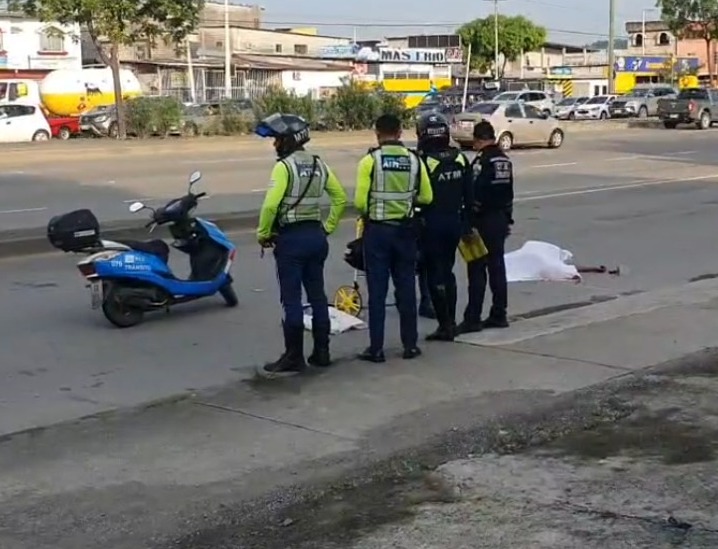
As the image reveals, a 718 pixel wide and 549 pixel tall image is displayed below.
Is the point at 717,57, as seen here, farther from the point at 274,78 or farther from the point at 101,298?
the point at 101,298

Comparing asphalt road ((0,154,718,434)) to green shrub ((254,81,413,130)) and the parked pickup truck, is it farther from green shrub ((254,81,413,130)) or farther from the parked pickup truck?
the parked pickup truck

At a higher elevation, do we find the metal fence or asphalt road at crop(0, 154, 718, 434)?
the metal fence

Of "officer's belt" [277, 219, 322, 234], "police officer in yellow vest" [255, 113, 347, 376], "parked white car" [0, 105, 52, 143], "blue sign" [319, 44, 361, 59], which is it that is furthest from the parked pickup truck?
"officer's belt" [277, 219, 322, 234]

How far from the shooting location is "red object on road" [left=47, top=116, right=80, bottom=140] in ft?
136

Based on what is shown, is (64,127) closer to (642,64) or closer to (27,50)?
(27,50)

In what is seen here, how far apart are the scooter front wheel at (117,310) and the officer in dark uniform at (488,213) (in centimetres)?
275

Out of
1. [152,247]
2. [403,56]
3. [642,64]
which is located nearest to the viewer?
[152,247]

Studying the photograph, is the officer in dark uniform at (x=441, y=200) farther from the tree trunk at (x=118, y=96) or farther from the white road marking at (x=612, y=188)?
the tree trunk at (x=118, y=96)

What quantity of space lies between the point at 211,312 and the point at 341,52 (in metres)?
75.7

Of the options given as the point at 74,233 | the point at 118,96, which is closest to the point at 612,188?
the point at 74,233

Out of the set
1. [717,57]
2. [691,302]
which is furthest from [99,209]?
[717,57]

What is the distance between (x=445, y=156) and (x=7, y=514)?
181 inches

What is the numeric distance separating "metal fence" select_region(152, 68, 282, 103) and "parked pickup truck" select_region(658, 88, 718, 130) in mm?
21116

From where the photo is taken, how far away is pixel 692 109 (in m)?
50.3
